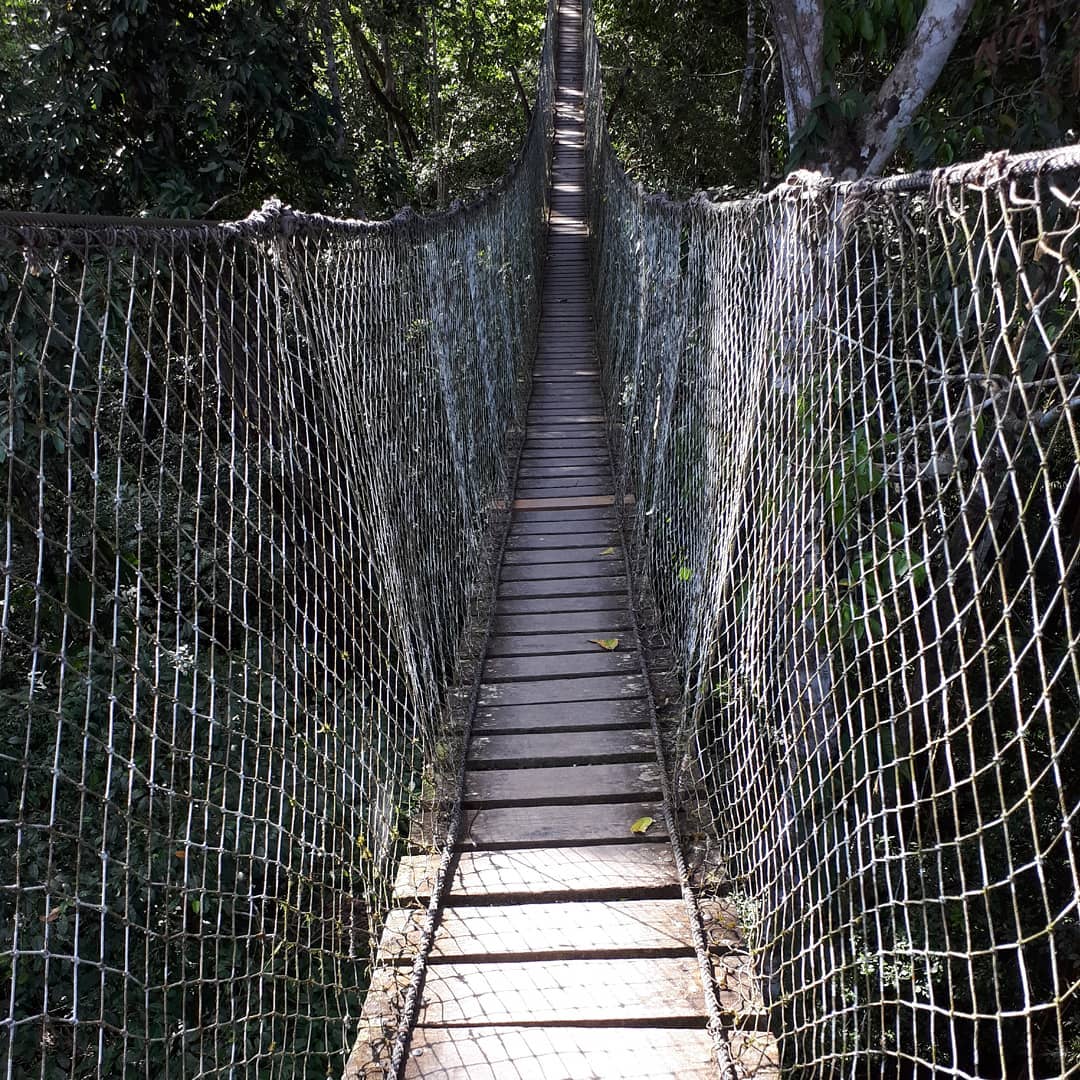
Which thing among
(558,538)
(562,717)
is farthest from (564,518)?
(562,717)

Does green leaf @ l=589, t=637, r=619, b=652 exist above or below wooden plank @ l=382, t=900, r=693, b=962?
above

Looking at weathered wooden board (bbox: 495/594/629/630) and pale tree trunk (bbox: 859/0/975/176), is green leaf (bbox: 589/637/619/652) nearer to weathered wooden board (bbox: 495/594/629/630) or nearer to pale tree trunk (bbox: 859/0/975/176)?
weathered wooden board (bbox: 495/594/629/630)

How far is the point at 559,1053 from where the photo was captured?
139cm

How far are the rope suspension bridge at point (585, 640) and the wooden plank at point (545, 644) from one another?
2cm

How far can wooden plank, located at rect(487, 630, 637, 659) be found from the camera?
99.0 inches

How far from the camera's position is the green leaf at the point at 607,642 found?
8.25 feet

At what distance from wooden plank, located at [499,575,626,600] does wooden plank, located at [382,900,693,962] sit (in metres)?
1.25

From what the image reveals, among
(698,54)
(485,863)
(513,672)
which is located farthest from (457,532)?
(698,54)

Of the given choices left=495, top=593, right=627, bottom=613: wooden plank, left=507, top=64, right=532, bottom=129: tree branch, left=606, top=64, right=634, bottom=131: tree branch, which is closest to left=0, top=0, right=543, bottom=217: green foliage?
left=495, top=593, right=627, bottom=613: wooden plank

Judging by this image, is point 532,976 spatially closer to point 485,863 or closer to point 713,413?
point 485,863

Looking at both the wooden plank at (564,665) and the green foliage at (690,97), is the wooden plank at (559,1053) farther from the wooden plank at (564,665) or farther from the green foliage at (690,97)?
the green foliage at (690,97)

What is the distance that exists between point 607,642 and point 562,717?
363 mm

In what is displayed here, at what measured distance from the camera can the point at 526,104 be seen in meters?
12.1

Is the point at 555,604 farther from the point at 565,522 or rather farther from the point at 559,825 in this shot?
the point at 559,825
